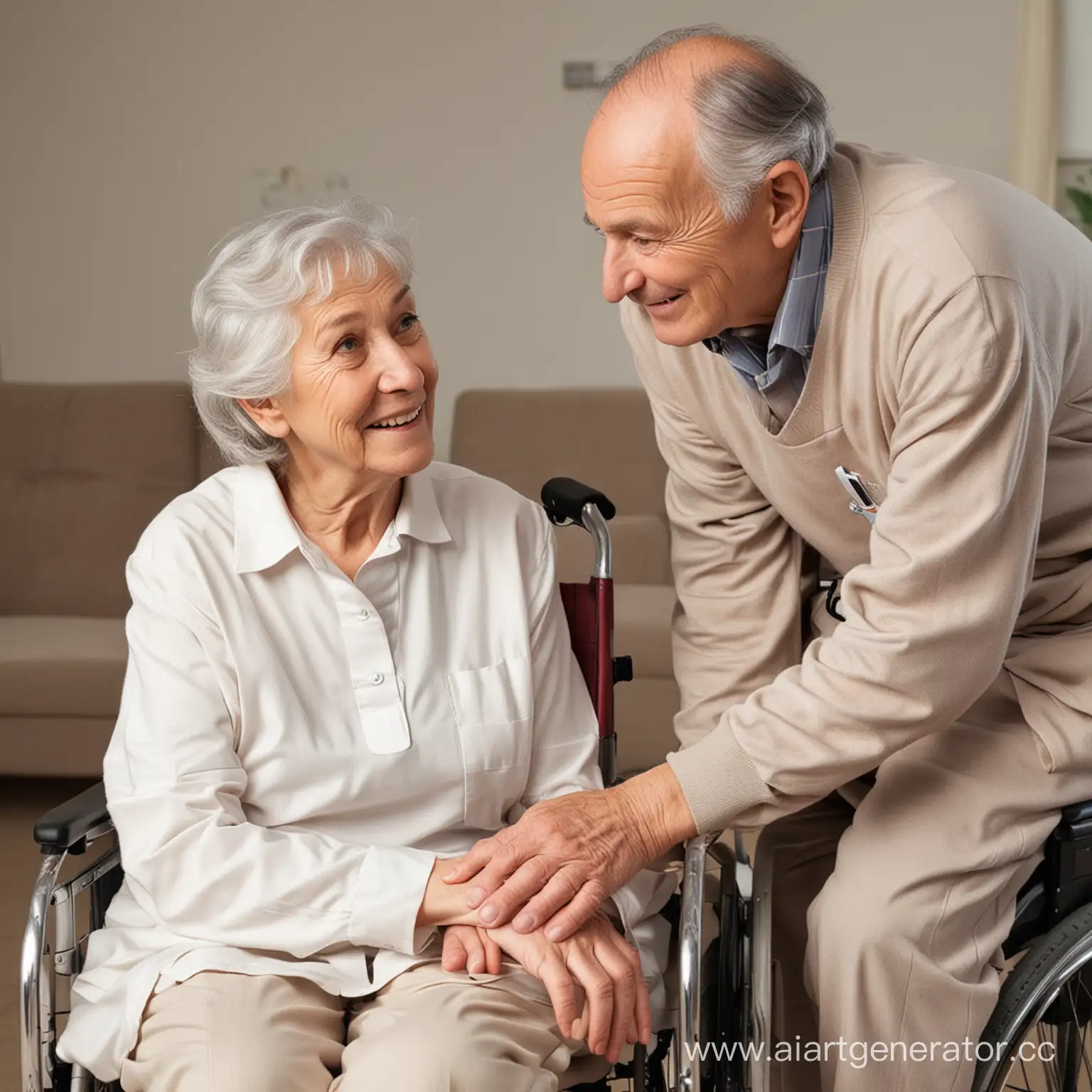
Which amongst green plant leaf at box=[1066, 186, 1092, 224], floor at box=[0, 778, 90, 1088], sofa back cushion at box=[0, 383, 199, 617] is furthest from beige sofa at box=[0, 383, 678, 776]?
green plant leaf at box=[1066, 186, 1092, 224]

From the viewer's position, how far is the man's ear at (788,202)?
1459 mm

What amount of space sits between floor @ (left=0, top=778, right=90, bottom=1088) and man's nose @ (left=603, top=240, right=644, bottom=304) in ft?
5.38

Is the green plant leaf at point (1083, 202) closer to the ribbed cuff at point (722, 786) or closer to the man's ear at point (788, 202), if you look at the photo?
the man's ear at point (788, 202)

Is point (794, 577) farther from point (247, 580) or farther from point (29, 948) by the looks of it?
point (29, 948)

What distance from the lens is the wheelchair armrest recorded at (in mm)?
1414

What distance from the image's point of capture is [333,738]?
151 centimetres

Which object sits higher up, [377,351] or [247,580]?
[377,351]

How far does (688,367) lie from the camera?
172 cm

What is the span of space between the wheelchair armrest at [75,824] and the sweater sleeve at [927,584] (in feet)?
2.04

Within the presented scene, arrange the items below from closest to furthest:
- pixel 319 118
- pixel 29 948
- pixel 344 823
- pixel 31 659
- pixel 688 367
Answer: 1. pixel 29 948
2. pixel 344 823
3. pixel 688 367
4. pixel 31 659
5. pixel 319 118

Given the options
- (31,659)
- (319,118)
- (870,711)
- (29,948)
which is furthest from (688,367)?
(319,118)

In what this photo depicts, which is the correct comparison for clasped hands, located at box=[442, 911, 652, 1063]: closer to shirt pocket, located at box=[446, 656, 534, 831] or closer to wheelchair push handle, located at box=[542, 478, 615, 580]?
shirt pocket, located at box=[446, 656, 534, 831]

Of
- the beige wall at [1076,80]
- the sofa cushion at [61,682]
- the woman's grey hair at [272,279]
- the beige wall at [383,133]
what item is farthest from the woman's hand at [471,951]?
the beige wall at [1076,80]

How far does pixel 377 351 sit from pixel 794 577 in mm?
620
